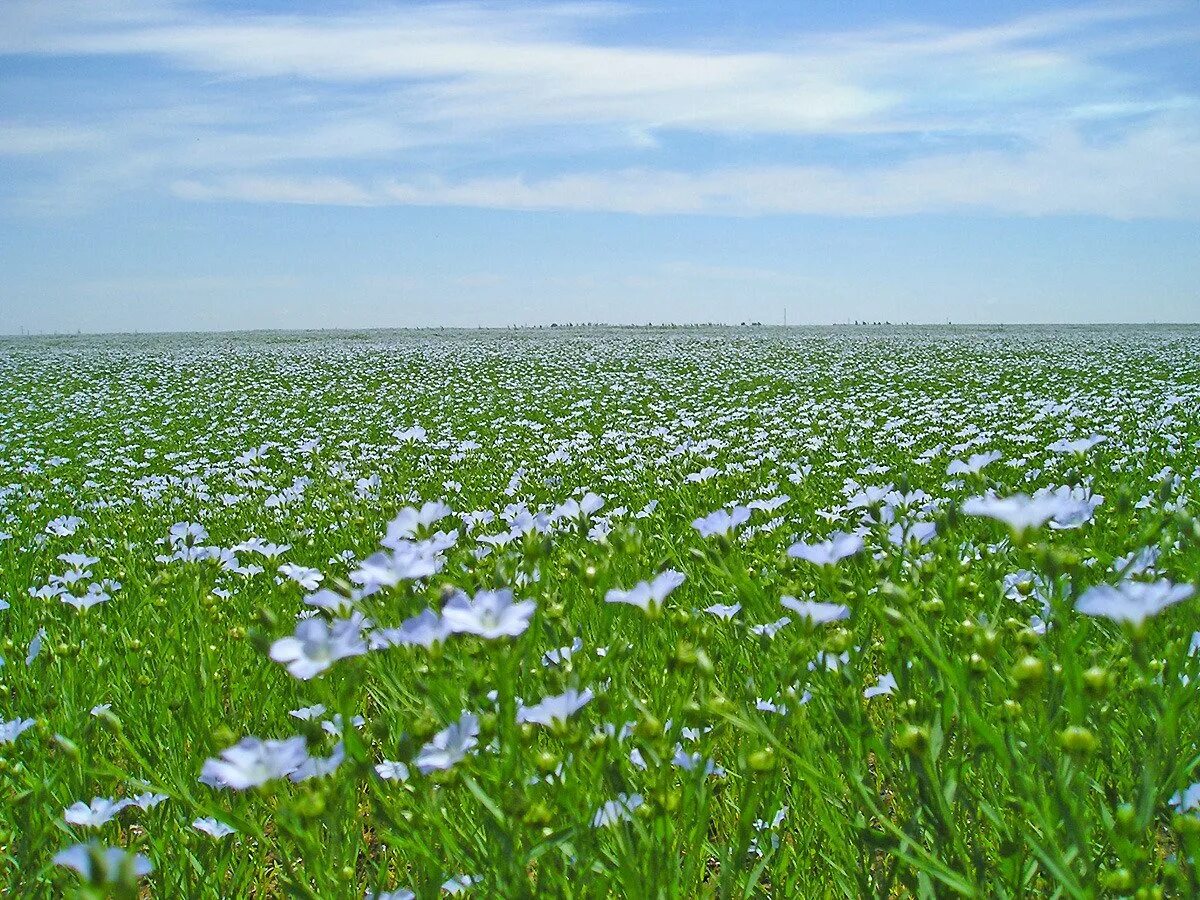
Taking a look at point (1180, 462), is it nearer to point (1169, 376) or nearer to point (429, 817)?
point (429, 817)

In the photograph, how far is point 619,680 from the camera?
1777mm

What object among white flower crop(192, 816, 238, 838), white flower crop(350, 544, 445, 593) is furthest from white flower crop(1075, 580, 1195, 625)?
white flower crop(192, 816, 238, 838)

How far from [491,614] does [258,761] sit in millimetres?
384

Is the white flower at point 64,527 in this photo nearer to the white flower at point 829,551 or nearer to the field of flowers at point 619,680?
the field of flowers at point 619,680

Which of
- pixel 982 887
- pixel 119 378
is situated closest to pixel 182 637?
pixel 982 887

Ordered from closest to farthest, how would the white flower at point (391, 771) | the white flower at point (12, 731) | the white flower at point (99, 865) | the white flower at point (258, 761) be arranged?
1. the white flower at point (99, 865)
2. the white flower at point (258, 761)
3. the white flower at point (391, 771)
4. the white flower at point (12, 731)

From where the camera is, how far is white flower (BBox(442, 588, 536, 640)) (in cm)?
133

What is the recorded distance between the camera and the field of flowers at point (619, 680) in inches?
51.0

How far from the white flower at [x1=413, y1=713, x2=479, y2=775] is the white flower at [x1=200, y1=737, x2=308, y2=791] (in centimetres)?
17

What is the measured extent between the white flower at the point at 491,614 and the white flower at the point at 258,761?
0.27 meters

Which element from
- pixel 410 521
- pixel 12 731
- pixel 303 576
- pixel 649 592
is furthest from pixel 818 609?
pixel 303 576

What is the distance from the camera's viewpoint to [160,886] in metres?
1.85

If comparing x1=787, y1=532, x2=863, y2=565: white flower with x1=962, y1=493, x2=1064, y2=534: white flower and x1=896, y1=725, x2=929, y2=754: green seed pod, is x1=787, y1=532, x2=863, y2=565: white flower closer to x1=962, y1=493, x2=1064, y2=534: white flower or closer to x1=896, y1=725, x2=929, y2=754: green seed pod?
x1=962, y1=493, x2=1064, y2=534: white flower

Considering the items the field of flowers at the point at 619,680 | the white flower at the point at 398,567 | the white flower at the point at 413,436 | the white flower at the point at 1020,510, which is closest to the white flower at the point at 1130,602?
the field of flowers at the point at 619,680
